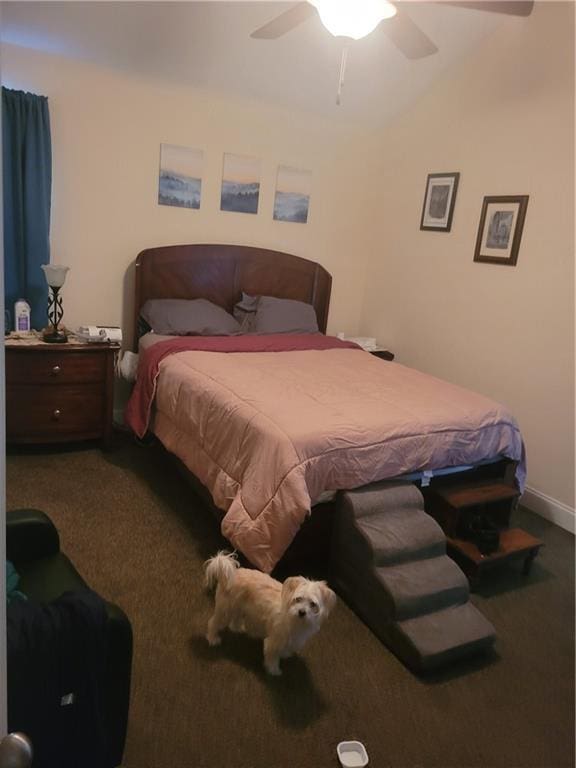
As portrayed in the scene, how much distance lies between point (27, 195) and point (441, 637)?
316 centimetres

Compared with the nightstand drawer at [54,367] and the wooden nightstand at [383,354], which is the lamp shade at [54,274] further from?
the wooden nightstand at [383,354]

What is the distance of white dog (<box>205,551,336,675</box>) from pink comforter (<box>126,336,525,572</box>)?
0.74 feet

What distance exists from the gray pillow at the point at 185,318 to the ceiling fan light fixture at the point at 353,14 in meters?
2.01

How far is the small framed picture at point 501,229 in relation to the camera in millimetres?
3521

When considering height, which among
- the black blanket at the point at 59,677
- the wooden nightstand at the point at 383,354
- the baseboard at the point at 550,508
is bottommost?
the baseboard at the point at 550,508

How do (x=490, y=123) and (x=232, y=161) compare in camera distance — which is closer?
(x=490, y=123)

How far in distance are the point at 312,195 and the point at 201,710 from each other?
363cm

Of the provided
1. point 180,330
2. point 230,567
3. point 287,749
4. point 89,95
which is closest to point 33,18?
point 89,95

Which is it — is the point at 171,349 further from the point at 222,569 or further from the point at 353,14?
the point at 353,14

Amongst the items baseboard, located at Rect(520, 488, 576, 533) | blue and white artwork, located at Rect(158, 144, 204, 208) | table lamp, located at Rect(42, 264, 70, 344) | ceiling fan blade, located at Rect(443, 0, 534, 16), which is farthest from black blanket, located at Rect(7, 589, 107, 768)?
blue and white artwork, located at Rect(158, 144, 204, 208)

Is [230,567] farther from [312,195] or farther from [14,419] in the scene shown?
[312,195]

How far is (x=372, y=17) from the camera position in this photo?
7.10ft

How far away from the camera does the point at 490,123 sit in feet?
12.1

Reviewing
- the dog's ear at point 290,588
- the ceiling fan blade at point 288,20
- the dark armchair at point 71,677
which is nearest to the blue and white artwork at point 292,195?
the ceiling fan blade at point 288,20
